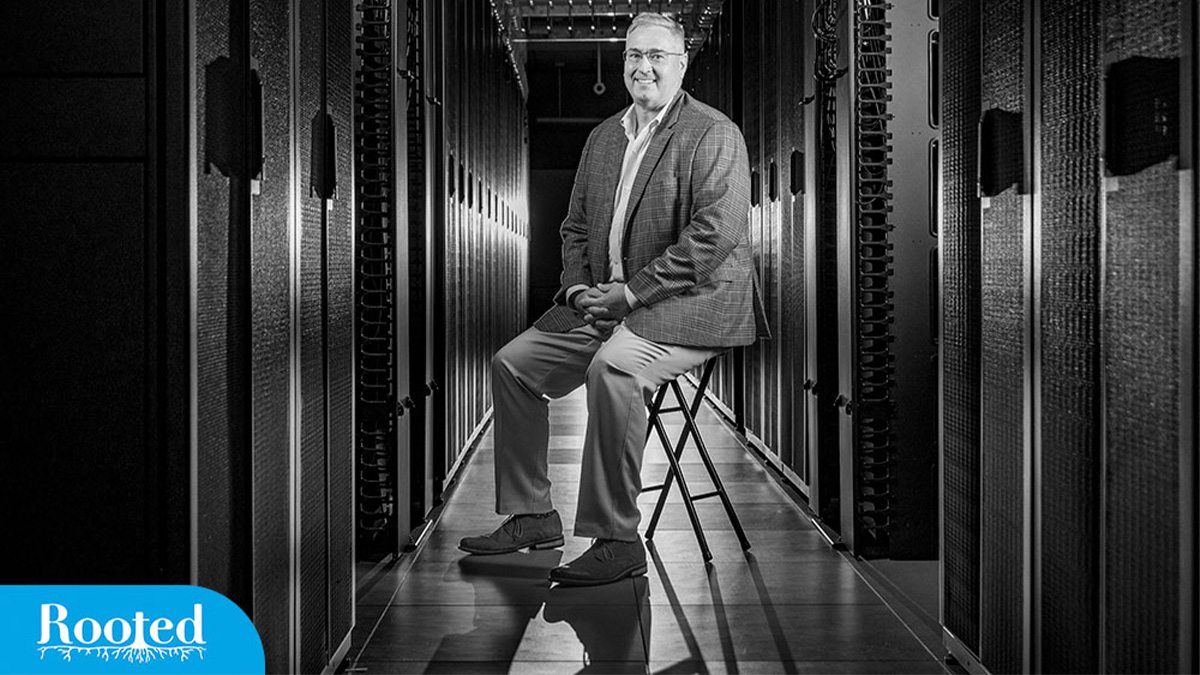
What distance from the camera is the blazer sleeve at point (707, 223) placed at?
3160mm

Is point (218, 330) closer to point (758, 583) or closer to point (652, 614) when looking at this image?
point (652, 614)

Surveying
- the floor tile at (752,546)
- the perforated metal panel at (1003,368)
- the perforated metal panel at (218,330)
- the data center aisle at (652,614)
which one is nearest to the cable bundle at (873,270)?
the floor tile at (752,546)

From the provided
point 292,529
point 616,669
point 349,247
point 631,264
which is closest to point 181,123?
point 292,529

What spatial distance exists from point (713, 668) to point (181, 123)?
155cm

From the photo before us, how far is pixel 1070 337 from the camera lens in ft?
5.91

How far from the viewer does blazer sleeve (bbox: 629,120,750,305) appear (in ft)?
10.4

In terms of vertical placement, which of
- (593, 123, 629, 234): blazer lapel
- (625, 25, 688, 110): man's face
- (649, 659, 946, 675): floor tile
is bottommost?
(649, 659, 946, 675): floor tile

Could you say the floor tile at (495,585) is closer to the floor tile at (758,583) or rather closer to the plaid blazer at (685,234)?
the floor tile at (758,583)

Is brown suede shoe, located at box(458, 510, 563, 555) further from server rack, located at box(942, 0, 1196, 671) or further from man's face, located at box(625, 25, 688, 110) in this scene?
server rack, located at box(942, 0, 1196, 671)

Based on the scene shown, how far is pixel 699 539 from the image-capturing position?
A: 3402mm

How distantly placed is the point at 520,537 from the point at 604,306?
768 mm

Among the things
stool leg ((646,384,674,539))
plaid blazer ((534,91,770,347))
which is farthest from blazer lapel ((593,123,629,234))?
stool leg ((646,384,674,539))

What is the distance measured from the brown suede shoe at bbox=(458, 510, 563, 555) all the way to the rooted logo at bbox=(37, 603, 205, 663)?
203 centimetres

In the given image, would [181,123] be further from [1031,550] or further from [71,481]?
[1031,550]
